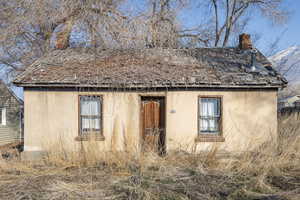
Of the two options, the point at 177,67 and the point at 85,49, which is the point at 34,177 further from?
the point at 85,49

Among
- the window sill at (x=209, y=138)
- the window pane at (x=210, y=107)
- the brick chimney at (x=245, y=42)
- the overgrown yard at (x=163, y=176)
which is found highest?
the brick chimney at (x=245, y=42)

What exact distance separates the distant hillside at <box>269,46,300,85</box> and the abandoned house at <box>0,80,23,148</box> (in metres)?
22.3

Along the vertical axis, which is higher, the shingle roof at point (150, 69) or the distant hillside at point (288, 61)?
the distant hillside at point (288, 61)

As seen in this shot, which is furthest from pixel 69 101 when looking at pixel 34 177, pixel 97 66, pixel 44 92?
pixel 34 177

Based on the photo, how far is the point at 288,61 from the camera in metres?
25.7

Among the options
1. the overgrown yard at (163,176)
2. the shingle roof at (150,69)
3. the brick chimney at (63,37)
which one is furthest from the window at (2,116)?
the overgrown yard at (163,176)

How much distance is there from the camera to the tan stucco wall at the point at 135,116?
10836 mm

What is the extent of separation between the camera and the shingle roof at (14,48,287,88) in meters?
10.7

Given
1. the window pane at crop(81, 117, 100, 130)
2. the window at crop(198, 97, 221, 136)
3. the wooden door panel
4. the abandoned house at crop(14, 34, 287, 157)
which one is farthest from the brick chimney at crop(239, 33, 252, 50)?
the window pane at crop(81, 117, 100, 130)

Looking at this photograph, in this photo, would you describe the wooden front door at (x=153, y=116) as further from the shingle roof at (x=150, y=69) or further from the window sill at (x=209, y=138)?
the window sill at (x=209, y=138)

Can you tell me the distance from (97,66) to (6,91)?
12975 mm

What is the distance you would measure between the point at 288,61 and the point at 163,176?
23065 mm

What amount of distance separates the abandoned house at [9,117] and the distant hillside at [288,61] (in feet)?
73.1

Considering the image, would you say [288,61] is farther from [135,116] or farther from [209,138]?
[135,116]
